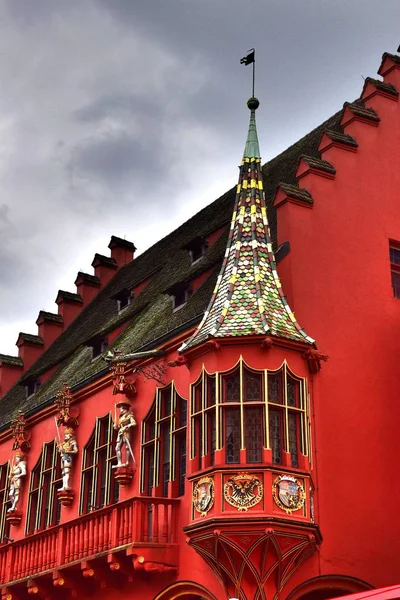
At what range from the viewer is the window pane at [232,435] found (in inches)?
→ 732

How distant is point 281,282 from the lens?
68.1 ft

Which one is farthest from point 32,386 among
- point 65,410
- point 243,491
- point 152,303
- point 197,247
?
point 243,491

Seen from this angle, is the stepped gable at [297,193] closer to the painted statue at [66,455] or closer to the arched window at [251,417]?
the arched window at [251,417]

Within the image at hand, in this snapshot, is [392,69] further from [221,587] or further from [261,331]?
[221,587]

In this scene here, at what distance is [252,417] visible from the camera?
742 inches

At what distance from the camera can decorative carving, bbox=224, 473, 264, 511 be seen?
58.7 ft

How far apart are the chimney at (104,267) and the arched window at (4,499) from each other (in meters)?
9.25

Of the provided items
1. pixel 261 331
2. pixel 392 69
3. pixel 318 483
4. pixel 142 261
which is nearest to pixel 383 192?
pixel 392 69

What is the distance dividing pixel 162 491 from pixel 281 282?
4.95 m

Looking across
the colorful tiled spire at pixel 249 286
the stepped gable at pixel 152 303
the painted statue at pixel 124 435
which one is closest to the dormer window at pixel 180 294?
the stepped gable at pixel 152 303

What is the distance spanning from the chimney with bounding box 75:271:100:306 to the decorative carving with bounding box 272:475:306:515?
17.9 metres

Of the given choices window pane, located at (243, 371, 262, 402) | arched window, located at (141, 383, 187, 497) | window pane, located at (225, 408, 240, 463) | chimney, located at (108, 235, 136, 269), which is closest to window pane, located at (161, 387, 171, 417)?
arched window, located at (141, 383, 187, 497)

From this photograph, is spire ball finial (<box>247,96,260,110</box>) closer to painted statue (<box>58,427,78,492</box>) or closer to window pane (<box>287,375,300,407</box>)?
window pane (<box>287,375,300,407</box>)

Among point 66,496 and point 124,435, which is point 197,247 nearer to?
point 124,435
